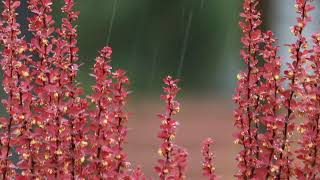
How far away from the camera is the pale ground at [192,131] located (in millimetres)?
6898

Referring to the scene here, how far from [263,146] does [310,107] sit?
26cm

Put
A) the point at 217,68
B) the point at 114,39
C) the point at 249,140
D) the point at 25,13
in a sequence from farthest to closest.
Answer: the point at 217,68
the point at 114,39
the point at 25,13
the point at 249,140

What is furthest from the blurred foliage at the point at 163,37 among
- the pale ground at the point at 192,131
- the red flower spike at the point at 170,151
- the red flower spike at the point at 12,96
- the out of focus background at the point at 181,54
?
the red flower spike at the point at 170,151

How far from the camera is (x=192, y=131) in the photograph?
290 inches

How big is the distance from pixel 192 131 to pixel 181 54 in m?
0.87

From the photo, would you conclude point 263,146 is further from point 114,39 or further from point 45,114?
point 114,39

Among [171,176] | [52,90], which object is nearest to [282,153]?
[171,176]

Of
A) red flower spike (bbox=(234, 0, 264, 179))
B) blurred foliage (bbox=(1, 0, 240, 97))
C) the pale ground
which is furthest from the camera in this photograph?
the pale ground

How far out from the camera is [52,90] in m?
2.81

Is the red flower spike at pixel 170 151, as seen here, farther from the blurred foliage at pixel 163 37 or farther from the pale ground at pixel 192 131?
the pale ground at pixel 192 131

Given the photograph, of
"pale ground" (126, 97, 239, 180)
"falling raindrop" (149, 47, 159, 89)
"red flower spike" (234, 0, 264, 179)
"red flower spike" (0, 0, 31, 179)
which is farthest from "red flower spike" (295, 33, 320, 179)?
"falling raindrop" (149, 47, 159, 89)

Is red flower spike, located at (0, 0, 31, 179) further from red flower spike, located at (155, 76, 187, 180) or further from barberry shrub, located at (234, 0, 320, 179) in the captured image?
barberry shrub, located at (234, 0, 320, 179)

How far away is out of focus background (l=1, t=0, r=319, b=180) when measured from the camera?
6.73 metres

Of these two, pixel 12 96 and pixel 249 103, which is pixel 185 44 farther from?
pixel 12 96
